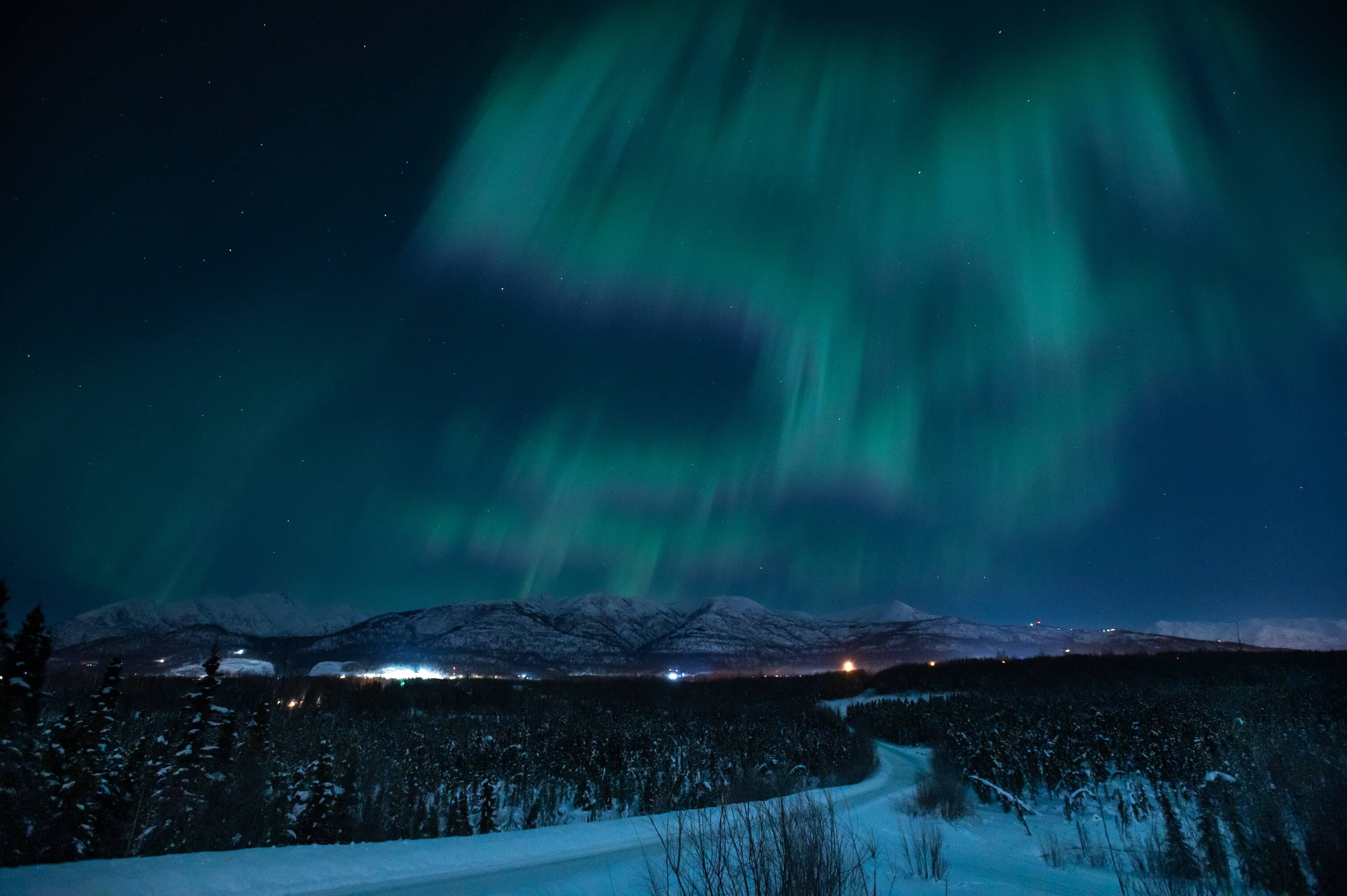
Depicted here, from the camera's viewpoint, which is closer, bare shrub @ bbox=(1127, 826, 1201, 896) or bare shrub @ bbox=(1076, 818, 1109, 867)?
bare shrub @ bbox=(1127, 826, 1201, 896)

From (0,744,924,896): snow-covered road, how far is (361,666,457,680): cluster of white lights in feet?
354

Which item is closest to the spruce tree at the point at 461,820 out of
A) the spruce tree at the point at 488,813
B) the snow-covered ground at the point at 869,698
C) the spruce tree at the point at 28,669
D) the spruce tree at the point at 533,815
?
the spruce tree at the point at 488,813

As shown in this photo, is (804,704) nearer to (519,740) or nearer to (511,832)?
(519,740)

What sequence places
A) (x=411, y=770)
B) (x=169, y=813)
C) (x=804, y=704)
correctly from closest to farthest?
1. (x=169, y=813)
2. (x=411, y=770)
3. (x=804, y=704)

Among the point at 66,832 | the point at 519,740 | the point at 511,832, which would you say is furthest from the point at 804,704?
the point at 66,832

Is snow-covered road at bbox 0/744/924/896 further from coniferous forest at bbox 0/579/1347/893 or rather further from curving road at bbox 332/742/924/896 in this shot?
coniferous forest at bbox 0/579/1347/893

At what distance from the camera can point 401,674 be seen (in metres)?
134

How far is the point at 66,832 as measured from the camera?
49.8 feet

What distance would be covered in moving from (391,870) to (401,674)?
13817 centimetres

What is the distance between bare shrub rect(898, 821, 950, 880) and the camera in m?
13.0

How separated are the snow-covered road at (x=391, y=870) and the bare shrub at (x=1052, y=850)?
8.84m

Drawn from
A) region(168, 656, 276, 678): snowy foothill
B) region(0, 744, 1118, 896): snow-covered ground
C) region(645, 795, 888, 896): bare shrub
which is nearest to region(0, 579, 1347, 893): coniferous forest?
region(645, 795, 888, 896): bare shrub

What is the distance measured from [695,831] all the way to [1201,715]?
27.9 meters

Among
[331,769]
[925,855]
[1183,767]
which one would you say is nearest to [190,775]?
[331,769]
